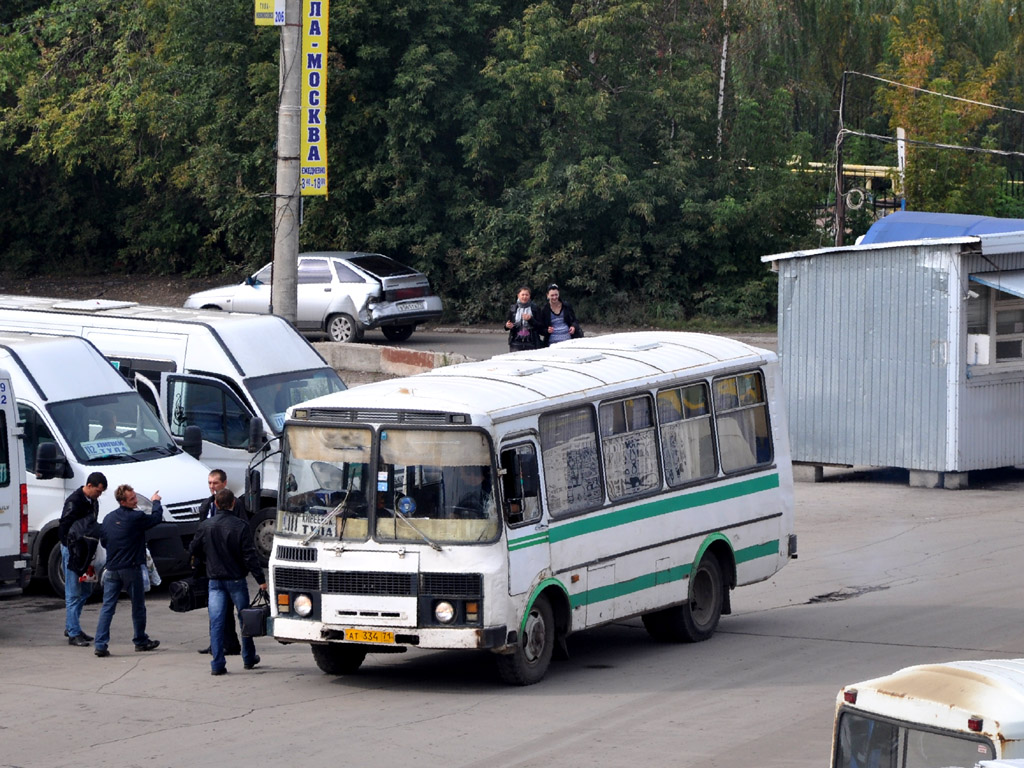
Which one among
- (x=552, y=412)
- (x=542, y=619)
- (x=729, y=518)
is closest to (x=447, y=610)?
(x=542, y=619)

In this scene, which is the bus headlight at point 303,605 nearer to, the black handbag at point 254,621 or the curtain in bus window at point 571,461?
the black handbag at point 254,621

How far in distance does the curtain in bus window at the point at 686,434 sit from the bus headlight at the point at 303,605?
11.0 feet

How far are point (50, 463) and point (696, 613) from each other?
6614mm

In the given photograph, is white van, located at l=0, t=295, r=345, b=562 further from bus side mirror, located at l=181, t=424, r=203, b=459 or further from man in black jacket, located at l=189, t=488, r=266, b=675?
man in black jacket, located at l=189, t=488, r=266, b=675

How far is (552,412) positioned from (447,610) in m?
1.84

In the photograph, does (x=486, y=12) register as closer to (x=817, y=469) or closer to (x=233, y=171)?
(x=233, y=171)

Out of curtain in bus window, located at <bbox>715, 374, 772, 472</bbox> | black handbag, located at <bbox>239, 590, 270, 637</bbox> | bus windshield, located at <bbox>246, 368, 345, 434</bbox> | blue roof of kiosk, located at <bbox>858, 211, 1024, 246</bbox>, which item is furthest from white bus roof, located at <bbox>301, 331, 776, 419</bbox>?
blue roof of kiosk, located at <bbox>858, 211, 1024, 246</bbox>

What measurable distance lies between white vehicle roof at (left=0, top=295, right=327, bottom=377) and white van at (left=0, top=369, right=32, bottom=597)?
12.4 feet

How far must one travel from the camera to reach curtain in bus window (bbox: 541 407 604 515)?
11773mm

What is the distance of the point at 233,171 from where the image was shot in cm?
3762

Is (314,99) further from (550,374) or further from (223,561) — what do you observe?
(223,561)

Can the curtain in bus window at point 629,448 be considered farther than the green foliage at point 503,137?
No

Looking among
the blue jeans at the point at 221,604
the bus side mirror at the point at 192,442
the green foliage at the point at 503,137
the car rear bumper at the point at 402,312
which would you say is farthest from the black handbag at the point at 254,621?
the green foliage at the point at 503,137

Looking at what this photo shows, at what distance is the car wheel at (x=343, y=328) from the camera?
30.7 meters
